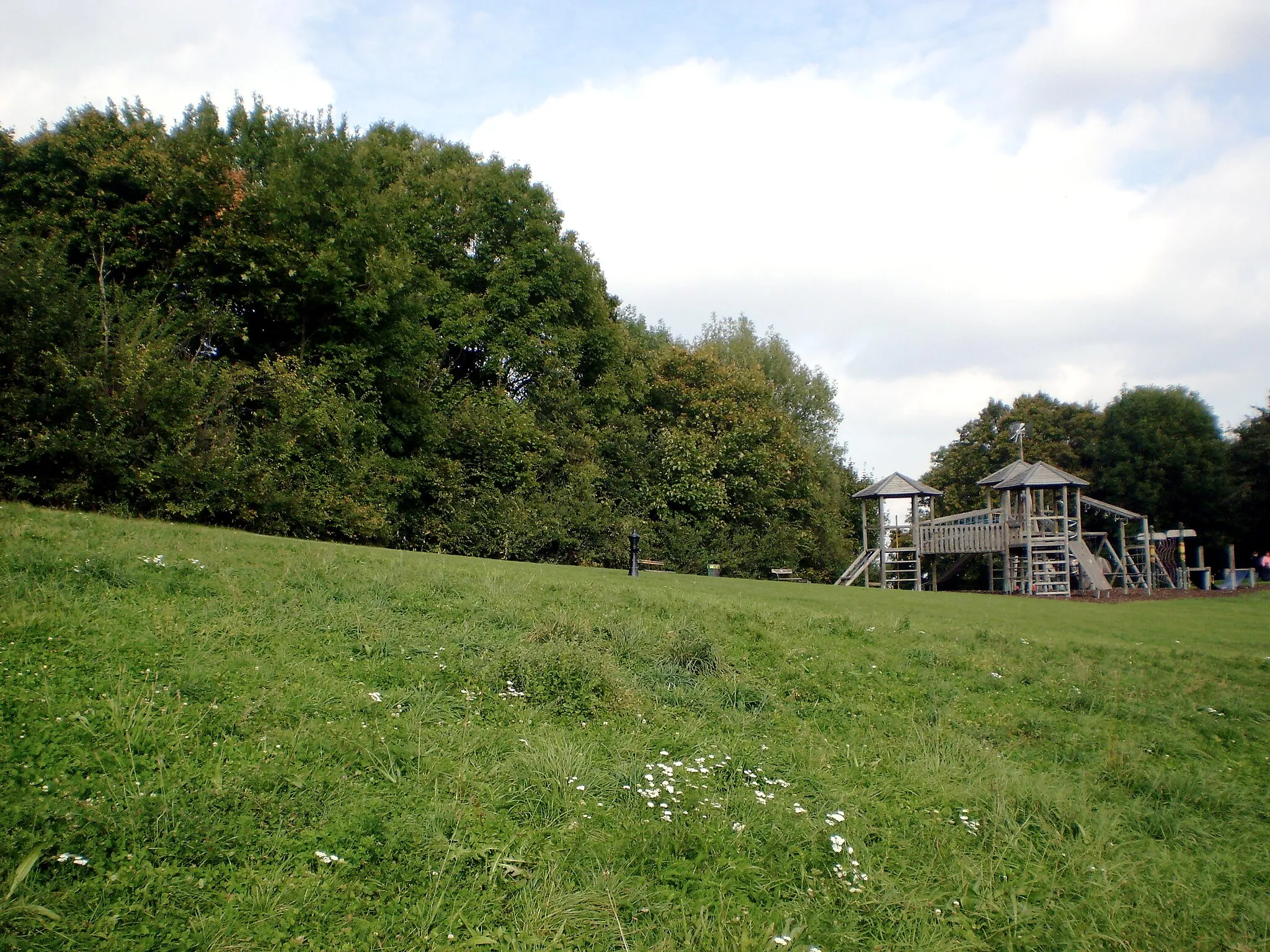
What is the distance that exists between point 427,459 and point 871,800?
69.7 ft

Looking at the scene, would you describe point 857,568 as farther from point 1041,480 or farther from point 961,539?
point 1041,480

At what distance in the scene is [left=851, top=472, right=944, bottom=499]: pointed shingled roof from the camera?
29.1m

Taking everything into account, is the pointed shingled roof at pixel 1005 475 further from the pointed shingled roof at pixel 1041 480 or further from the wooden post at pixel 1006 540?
the wooden post at pixel 1006 540

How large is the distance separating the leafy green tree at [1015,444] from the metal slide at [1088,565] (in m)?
14.3

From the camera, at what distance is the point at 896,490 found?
2958 cm

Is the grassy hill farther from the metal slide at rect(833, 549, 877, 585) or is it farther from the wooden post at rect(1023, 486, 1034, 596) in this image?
the metal slide at rect(833, 549, 877, 585)

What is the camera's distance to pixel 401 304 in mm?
23250

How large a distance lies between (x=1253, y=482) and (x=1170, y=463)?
3877 millimetres

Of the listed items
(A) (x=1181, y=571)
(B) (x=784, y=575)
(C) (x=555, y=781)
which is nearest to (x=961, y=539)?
(B) (x=784, y=575)

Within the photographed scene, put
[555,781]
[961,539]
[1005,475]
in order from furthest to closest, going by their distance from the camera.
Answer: [1005,475], [961,539], [555,781]

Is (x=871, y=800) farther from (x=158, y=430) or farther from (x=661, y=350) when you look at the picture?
(x=661, y=350)

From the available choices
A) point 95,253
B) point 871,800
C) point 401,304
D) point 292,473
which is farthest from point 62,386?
point 871,800

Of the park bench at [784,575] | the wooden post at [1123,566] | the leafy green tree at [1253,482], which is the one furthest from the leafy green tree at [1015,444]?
the park bench at [784,575]

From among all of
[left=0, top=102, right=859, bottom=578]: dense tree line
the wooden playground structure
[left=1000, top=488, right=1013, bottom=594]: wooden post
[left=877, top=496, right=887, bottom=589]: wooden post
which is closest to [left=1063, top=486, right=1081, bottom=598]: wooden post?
the wooden playground structure
